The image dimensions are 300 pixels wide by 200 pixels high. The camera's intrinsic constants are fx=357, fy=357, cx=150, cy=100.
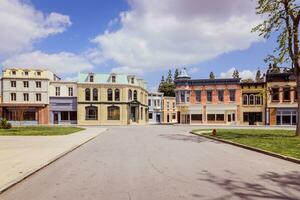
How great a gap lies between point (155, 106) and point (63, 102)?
98.1 feet

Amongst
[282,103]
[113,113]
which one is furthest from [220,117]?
[113,113]

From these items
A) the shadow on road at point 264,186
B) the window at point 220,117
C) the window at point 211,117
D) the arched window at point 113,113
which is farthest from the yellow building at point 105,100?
the shadow on road at point 264,186

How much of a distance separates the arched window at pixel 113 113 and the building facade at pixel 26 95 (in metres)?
11.3

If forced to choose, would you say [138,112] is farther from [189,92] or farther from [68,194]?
[68,194]

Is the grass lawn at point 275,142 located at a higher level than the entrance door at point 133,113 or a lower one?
lower

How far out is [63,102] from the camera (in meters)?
66.2

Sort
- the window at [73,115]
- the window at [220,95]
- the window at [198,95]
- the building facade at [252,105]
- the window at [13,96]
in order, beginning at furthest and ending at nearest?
the window at [198,95], the window at [73,115], the window at [220,95], the building facade at [252,105], the window at [13,96]

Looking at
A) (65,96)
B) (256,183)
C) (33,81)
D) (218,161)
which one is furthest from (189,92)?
(256,183)

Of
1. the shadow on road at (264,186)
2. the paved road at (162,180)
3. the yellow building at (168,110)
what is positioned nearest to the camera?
the shadow on road at (264,186)

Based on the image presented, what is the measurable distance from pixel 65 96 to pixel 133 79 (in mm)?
13368

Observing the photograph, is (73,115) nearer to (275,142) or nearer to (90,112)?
(90,112)

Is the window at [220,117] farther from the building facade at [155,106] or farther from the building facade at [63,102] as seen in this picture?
the building facade at [155,106]

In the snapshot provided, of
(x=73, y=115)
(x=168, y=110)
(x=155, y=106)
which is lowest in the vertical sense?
(x=73, y=115)

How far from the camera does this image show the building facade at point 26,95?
Result: 6319 cm
